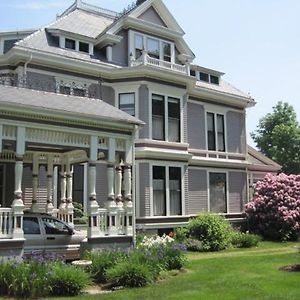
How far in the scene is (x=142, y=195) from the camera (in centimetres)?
2175

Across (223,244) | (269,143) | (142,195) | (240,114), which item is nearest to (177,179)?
(142,195)

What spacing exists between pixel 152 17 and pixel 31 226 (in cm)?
1556

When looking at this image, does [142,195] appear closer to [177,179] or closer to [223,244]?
[177,179]

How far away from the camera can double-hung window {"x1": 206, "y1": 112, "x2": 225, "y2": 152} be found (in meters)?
27.0

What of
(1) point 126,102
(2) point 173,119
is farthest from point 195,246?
(1) point 126,102

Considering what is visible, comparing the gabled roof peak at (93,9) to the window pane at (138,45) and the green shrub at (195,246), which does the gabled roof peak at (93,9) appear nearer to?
the window pane at (138,45)

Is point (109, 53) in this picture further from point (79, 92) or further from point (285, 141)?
point (285, 141)

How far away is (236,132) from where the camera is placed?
2850 centimetres

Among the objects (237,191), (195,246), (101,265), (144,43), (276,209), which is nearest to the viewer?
(101,265)

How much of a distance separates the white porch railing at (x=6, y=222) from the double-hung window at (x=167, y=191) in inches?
410

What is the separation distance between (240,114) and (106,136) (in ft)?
52.9

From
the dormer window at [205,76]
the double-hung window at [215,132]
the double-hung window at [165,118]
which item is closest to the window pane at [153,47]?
the double-hung window at [165,118]

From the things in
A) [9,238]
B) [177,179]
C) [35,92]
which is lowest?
[9,238]

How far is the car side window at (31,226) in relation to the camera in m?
13.3
